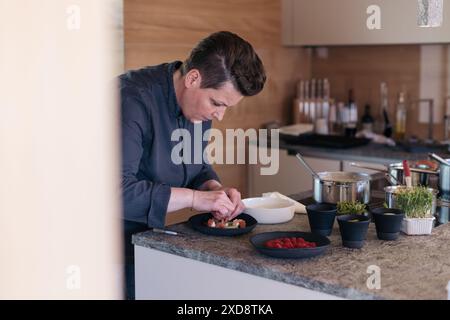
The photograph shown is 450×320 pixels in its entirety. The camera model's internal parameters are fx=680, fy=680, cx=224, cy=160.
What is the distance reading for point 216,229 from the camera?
6.28 ft

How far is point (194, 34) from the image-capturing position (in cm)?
367

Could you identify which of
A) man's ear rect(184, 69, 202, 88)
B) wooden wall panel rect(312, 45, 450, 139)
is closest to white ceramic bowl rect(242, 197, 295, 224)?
man's ear rect(184, 69, 202, 88)

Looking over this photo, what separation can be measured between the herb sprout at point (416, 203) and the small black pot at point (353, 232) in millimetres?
202

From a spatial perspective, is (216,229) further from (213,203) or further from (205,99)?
(205,99)

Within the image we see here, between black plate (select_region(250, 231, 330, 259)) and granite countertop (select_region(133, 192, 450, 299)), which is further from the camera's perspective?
black plate (select_region(250, 231, 330, 259))

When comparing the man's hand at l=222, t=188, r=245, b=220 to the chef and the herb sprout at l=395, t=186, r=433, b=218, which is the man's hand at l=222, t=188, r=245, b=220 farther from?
the herb sprout at l=395, t=186, r=433, b=218

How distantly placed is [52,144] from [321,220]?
110 cm

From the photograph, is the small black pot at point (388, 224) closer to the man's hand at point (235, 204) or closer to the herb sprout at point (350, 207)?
the herb sprout at point (350, 207)

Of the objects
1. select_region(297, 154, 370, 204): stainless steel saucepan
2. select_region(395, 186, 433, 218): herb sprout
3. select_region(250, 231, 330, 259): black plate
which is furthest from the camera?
select_region(297, 154, 370, 204): stainless steel saucepan

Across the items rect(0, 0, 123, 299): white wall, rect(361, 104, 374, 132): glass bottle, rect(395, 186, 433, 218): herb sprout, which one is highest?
rect(0, 0, 123, 299): white wall

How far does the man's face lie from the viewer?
208 centimetres

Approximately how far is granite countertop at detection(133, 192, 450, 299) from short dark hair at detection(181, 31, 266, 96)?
17.4 inches

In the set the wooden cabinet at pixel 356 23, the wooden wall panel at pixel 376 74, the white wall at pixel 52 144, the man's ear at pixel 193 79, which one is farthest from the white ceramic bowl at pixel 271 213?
the wooden wall panel at pixel 376 74
